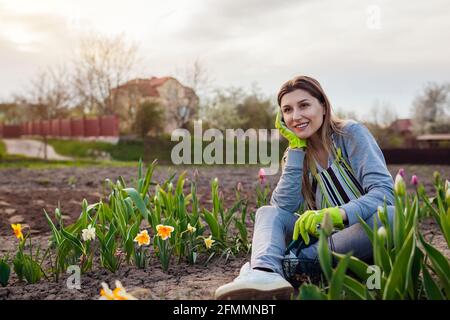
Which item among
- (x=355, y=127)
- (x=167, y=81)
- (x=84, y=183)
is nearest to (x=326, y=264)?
(x=355, y=127)

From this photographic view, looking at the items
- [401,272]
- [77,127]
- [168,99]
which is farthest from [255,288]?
[77,127]

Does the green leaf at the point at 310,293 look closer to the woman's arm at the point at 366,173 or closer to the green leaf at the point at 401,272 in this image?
the green leaf at the point at 401,272

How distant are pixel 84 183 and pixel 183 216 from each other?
14.4 feet

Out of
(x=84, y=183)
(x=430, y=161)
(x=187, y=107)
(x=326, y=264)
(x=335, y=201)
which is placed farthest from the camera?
(x=187, y=107)

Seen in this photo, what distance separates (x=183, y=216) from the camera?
2395 millimetres

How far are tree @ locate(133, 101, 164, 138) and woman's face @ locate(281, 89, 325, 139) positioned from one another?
1366 centimetres

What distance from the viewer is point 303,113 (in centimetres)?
209

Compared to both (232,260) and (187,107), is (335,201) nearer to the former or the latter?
(232,260)

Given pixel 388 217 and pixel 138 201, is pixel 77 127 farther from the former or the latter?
pixel 388 217

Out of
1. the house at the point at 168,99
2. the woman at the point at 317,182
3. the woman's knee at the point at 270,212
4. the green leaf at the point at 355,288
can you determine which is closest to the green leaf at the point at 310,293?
the green leaf at the point at 355,288

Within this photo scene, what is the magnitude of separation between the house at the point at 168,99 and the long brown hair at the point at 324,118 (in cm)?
1398

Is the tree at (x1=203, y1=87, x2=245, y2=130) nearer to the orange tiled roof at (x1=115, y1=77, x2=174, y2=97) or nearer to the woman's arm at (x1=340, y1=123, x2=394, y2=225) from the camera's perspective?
the orange tiled roof at (x1=115, y1=77, x2=174, y2=97)

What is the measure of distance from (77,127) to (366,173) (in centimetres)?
1942
